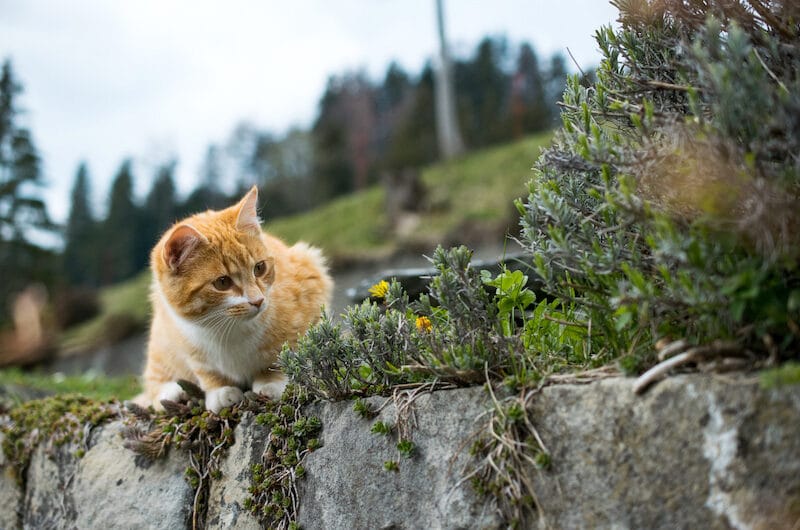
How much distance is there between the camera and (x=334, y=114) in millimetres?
32156

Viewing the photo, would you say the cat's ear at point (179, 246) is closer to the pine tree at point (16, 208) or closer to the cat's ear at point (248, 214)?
the cat's ear at point (248, 214)

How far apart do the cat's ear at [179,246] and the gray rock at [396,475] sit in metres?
1.07

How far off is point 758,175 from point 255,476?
198 centimetres

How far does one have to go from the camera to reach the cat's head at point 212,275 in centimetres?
273

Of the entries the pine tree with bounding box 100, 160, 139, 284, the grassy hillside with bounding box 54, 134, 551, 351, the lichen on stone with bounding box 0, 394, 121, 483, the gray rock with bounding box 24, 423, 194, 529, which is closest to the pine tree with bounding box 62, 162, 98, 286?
the pine tree with bounding box 100, 160, 139, 284

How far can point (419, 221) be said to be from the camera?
1694 centimetres

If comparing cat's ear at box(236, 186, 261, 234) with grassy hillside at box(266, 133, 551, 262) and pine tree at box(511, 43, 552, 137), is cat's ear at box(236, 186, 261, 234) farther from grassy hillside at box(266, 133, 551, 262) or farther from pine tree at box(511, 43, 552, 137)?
pine tree at box(511, 43, 552, 137)

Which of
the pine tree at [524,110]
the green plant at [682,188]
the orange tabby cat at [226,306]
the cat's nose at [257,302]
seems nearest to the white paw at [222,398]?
the orange tabby cat at [226,306]

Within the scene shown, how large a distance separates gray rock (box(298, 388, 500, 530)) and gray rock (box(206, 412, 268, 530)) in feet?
0.99

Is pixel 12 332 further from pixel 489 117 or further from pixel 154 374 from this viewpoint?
pixel 489 117

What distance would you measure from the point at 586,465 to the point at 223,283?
182 cm

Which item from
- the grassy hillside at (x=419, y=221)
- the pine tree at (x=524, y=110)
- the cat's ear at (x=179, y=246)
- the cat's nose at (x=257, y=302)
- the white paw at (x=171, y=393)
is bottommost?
the grassy hillside at (x=419, y=221)

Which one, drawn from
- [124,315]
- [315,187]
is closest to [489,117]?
[315,187]

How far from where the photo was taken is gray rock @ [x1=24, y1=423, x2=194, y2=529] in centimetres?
262
